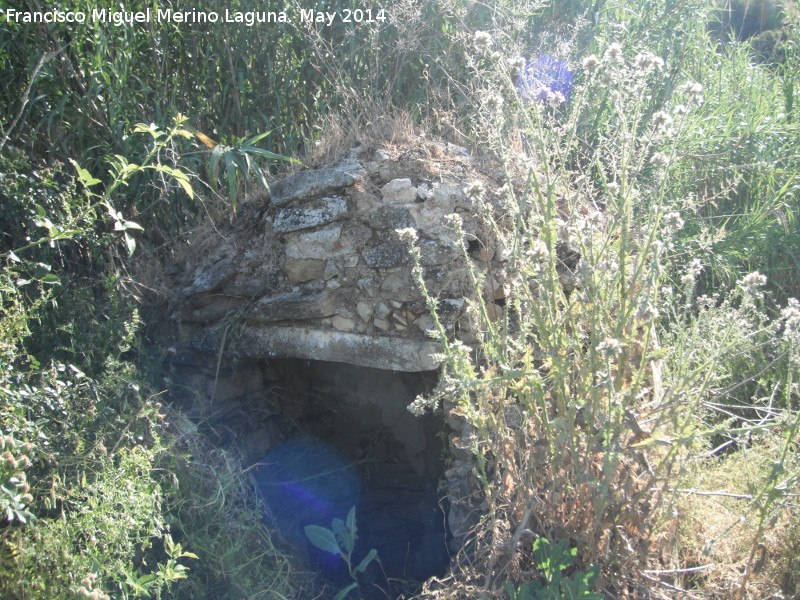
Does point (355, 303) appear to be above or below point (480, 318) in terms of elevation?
below

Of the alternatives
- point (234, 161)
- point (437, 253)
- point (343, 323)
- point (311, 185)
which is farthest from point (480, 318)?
point (234, 161)

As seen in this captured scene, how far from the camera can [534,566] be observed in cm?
254

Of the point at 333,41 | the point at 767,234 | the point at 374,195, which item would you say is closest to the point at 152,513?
the point at 374,195

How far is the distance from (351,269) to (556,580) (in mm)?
1845

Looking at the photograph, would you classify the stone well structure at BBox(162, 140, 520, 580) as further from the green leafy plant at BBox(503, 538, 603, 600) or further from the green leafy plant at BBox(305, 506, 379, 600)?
the green leafy plant at BBox(503, 538, 603, 600)

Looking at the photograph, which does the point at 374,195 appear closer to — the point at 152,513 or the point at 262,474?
the point at 262,474

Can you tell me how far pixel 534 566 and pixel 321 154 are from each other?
8.11 feet

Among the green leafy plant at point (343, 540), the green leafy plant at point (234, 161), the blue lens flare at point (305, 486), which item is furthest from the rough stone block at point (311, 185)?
the green leafy plant at point (343, 540)

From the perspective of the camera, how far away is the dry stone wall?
342cm

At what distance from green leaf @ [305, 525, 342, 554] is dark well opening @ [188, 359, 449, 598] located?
0.85 ft

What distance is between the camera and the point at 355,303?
3527mm

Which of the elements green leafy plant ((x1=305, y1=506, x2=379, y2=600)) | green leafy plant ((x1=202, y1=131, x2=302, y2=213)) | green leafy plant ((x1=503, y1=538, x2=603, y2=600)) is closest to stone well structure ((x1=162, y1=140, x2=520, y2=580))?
green leafy plant ((x1=202, y1=131, x2=302, y2=213))

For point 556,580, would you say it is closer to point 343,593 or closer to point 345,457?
point 343,593

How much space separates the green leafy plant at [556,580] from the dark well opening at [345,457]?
3.41 feet
